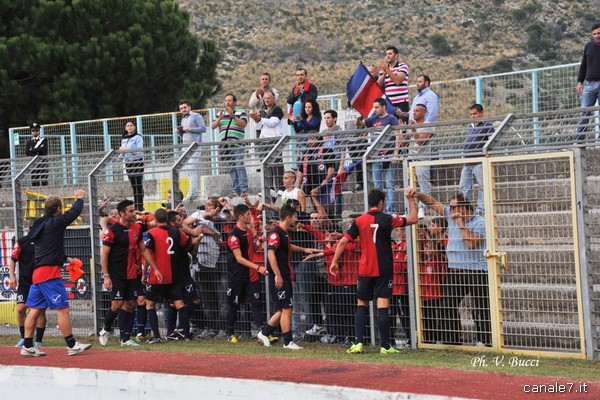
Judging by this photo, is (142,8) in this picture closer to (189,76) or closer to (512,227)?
(189,76)

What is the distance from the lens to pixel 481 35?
76.2 meters

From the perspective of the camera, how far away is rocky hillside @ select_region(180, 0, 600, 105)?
7044 cm

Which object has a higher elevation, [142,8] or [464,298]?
[142,8]

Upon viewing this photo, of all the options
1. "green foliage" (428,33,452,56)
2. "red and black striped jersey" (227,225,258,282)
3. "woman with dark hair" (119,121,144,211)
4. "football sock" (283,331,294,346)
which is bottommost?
"football sock" (283,331,294,346)

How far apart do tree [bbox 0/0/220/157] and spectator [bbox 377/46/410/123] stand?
20.7 meters

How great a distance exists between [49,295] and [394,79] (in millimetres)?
7331

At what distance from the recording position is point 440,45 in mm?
73688

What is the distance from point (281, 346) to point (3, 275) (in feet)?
22.3

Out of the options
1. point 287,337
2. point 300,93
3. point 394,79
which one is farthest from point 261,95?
point 287,337

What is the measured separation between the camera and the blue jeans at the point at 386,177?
13570 millimetres

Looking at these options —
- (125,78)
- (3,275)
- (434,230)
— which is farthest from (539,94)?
(125,78)

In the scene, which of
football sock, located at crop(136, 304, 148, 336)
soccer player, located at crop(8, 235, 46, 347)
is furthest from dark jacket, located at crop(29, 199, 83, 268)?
football sock, located at crop(136, 304, 148, 336)

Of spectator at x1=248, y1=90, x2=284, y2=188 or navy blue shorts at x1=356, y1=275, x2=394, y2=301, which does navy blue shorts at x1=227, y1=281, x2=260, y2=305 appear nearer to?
navy blue shorts at x1=356, y1=275, x2=394, y2=301

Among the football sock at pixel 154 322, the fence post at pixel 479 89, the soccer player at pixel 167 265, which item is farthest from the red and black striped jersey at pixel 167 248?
the fence post at pixel 479 89
